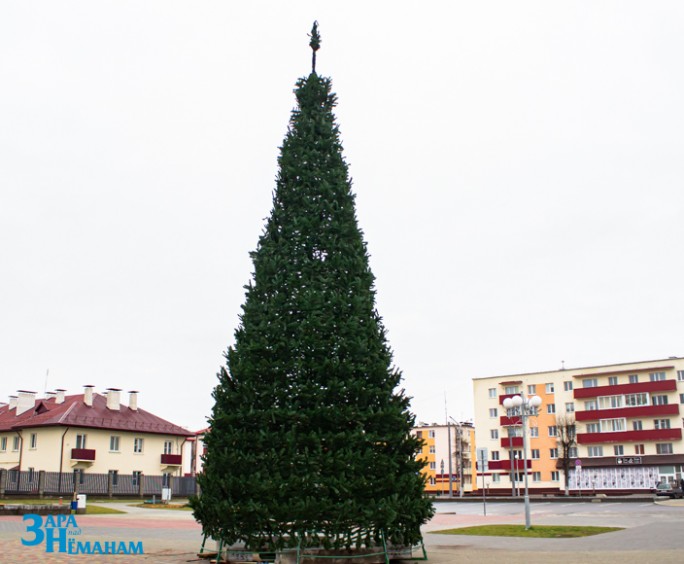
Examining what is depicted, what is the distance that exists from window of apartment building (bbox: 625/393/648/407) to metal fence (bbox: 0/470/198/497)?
143ft

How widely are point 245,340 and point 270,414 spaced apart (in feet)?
4.44

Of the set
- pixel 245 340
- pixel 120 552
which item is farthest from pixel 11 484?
pixel 245 340

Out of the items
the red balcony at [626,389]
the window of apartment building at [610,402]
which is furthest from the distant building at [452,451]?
the window of apartment building at [610,402]

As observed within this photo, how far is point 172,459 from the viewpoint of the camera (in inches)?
2405

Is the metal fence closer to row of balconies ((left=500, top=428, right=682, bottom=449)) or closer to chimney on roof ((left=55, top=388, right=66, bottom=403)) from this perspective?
chimney on roof ((left=55, top=388, right=66, bottom=403))

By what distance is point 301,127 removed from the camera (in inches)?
520

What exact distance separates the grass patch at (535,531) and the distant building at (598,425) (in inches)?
1760

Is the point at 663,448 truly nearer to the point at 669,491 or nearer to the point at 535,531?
the point at 669,491

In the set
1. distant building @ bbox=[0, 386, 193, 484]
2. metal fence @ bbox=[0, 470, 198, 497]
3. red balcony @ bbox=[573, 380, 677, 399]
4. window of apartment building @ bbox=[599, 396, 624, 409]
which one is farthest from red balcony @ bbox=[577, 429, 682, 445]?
metal fence @ bbox=[0, 470, 198, 497]

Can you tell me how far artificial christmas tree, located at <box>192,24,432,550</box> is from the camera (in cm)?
1083

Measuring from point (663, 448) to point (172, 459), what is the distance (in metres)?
45.8

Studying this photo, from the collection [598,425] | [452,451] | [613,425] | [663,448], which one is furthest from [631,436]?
[452,451]

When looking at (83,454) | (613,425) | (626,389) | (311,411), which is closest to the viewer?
(311,411)

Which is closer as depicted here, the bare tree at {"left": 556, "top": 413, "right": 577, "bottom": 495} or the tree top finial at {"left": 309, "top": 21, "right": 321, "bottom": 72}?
the tree top finial at {"left": 309, "top": 21, "right": 321, "bottom": 72}
